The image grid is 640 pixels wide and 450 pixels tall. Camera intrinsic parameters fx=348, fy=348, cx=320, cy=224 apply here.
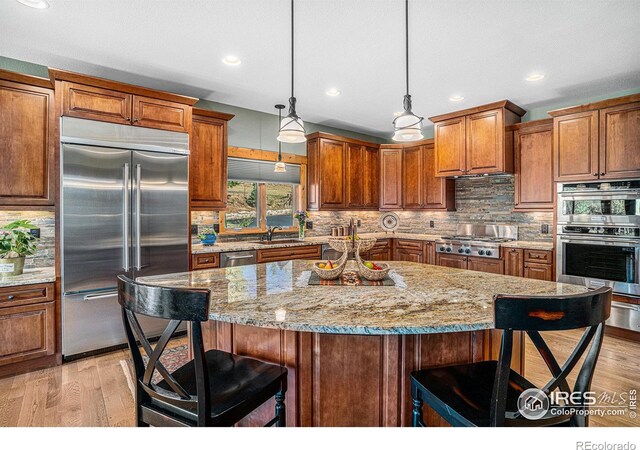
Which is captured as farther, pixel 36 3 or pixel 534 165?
pixel 534 165

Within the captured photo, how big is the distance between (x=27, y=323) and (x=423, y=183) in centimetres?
509

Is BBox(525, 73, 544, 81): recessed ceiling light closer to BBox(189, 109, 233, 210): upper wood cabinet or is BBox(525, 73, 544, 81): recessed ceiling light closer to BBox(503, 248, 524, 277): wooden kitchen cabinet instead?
BBox(503, 248, 524, 277): wooden kitchen cabinet

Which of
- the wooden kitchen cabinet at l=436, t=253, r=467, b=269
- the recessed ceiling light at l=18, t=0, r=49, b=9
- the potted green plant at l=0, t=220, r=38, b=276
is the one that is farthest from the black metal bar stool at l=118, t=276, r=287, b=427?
the wooden kitchen cabinet at l=436, t=253, r=467, b=269

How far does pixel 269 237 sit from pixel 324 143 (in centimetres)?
164

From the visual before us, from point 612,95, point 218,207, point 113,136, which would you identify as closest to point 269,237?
point 218,207

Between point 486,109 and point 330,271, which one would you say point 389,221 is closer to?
point 486,109

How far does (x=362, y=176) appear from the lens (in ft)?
18.7

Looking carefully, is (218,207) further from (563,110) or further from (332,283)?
(563,110)

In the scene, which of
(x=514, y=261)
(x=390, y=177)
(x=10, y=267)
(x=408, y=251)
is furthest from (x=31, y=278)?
(x=514, y=261)

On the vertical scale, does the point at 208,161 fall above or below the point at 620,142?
below

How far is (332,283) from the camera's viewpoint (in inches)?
76.9

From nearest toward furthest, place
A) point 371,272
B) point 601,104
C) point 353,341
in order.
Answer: point 353,341 → point 371,272 → point 601,104

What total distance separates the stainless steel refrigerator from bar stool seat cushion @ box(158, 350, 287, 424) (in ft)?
6.87

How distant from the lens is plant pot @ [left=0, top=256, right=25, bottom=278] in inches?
112
